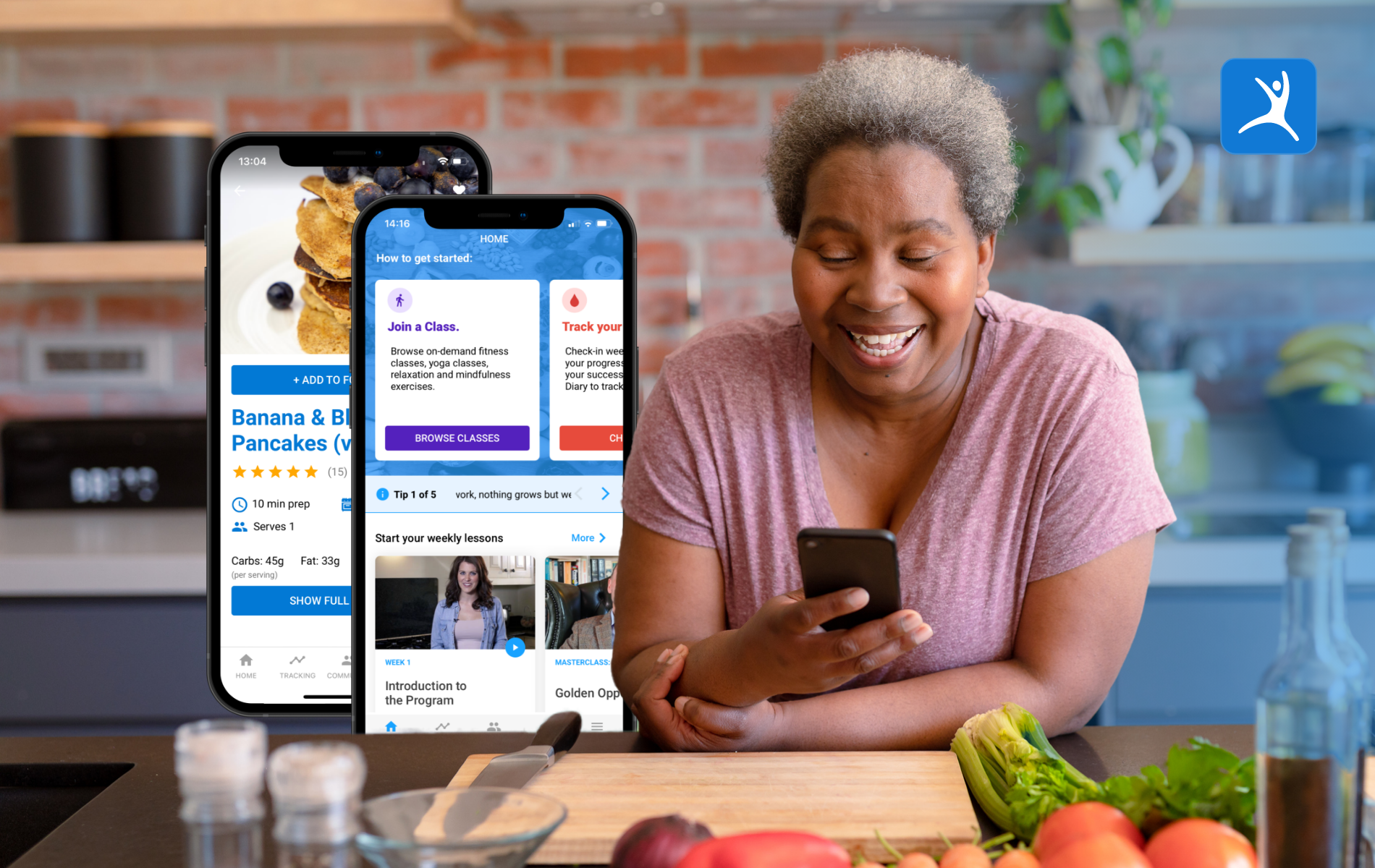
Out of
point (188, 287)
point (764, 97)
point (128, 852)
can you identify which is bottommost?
point (128, 852)

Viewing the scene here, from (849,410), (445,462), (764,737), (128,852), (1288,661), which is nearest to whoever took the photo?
(1288,661)

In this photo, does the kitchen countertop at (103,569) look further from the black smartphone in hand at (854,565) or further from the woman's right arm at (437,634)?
the black smartphone in hand at (854,565)

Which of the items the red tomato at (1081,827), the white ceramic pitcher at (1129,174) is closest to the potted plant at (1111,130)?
the white ceramic pitcher at (1129,174)

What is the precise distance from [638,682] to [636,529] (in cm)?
14

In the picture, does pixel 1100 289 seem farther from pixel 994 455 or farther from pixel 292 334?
pixel 292 334

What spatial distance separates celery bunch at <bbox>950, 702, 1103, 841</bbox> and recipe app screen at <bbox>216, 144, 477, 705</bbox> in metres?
0.61

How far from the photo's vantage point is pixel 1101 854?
545mm

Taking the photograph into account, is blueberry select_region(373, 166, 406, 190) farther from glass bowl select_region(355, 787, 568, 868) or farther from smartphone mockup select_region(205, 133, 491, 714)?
glass bowl select_region(355, 787, 568, 868)

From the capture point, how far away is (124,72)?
2.33 metres

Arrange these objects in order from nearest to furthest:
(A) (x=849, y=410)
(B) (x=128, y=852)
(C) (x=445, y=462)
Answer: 1. (B) (x=128, y=852)
2. (C) (x=445, y=462)
3. (A) (x=849, y=410)

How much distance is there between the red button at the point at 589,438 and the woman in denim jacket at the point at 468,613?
0.14 meters

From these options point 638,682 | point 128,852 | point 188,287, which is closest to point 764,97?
point 188,287

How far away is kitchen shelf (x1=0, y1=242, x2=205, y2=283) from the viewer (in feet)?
6.89

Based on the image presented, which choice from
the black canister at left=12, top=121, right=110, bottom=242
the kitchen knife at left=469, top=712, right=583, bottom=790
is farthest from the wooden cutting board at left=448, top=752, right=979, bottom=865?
the black canister at left=12, top=121, right=110, bottom=242
